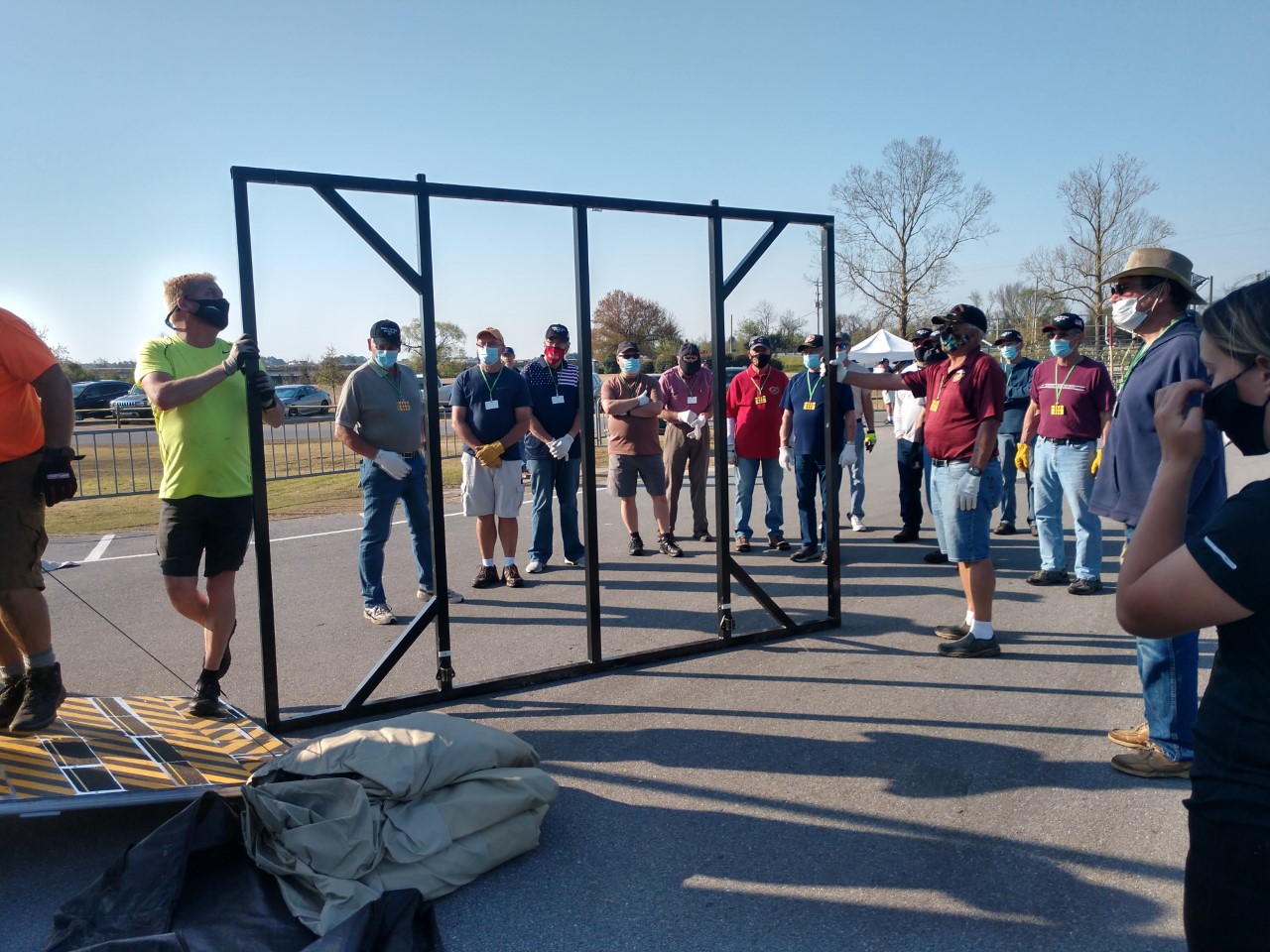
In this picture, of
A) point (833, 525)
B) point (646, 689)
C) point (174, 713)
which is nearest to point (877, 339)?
point (833, 525)

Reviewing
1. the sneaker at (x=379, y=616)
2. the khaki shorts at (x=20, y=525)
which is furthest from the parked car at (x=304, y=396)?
the khaki shorts at (x=20, y=525)

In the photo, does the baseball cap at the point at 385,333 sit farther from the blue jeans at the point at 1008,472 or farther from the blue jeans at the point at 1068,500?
the blue jeans at the point at 1008,472

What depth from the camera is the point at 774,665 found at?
18.2 ft

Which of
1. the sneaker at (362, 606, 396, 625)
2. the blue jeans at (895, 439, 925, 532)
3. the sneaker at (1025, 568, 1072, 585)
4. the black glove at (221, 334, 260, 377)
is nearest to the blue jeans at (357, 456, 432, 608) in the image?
the sneaker at (362, 606, 396, 625)

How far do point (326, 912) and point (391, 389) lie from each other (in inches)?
174

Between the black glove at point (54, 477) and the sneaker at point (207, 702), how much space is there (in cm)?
107

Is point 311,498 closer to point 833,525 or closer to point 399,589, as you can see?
point 399,589

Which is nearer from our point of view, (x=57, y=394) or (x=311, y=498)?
(x=57, y=394)

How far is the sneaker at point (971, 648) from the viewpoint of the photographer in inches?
223

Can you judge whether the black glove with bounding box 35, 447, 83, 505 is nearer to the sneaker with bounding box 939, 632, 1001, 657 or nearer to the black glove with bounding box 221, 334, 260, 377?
the black glove with bounding box 221, 334, 260, 377

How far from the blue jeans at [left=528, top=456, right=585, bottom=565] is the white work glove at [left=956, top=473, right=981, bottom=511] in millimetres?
3781

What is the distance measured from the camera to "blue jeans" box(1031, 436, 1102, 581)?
23.2 feet

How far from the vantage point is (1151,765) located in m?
3.98

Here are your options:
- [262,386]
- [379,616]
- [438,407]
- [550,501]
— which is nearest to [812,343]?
[550,501]
